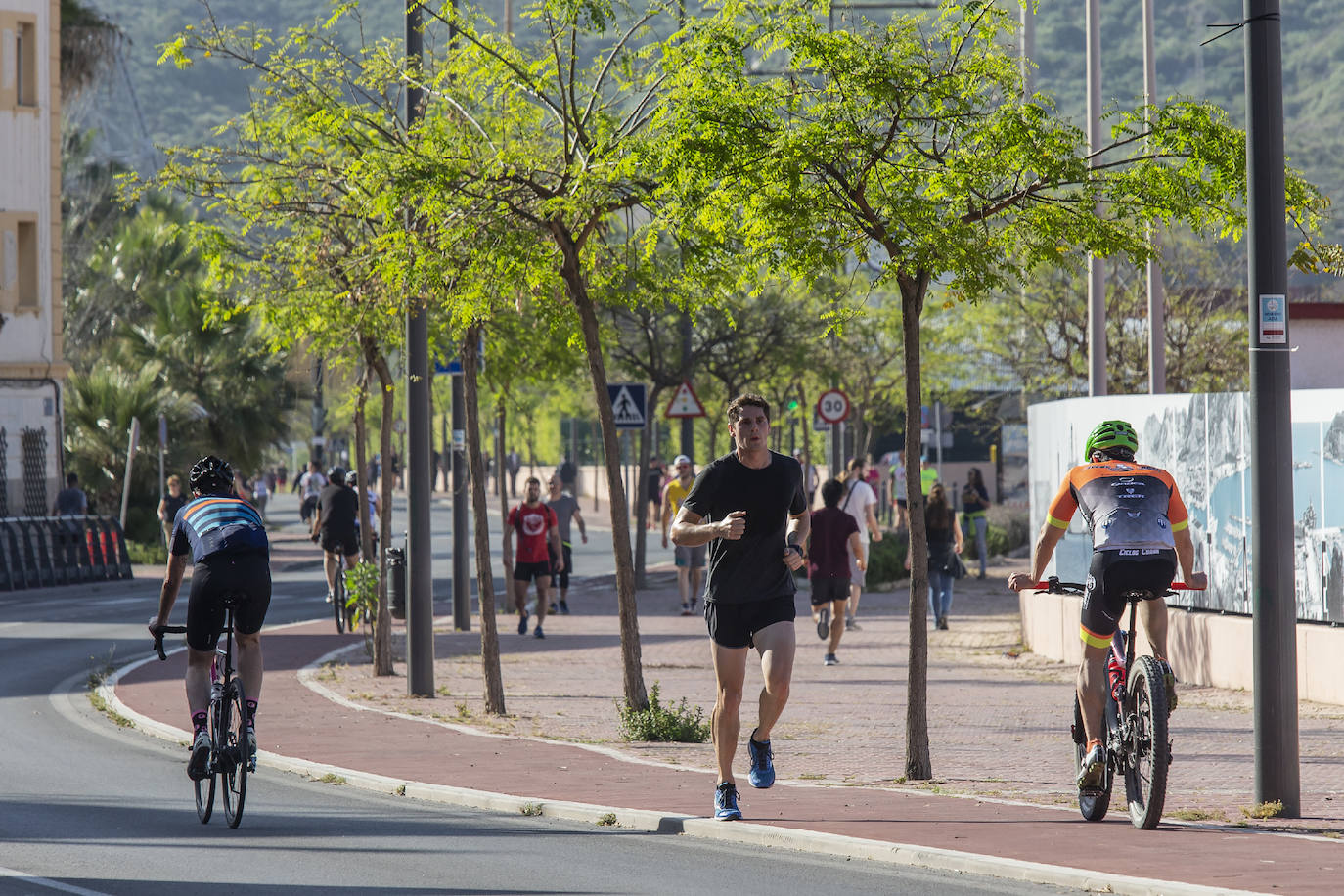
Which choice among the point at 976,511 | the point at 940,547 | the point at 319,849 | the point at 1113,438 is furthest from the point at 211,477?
the point at 976,511

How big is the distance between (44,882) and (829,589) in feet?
34.4

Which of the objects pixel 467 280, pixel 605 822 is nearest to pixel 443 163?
pixel 467 280

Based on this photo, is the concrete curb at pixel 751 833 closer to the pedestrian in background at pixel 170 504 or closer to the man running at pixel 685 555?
the man running at pixel 685 555

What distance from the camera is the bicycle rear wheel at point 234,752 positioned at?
8.69 m

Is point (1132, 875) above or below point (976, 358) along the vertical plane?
below

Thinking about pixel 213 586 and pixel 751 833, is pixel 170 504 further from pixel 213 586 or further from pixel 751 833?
pixel 751 833

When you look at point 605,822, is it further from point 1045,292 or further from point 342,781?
point 1045,292

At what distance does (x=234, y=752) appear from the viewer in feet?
28.5

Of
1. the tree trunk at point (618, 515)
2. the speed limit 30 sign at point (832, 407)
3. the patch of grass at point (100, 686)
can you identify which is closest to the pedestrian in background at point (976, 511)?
the speed limit 30 sign at point (832, 407)

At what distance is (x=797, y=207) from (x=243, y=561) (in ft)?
11.1

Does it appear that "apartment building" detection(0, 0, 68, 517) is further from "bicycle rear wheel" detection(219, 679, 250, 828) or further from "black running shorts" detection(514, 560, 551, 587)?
"bicycle rear wheel" detection(219, 679, 250, 828)

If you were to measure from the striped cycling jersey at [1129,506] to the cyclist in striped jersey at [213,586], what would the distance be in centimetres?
374

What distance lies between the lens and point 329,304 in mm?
15156

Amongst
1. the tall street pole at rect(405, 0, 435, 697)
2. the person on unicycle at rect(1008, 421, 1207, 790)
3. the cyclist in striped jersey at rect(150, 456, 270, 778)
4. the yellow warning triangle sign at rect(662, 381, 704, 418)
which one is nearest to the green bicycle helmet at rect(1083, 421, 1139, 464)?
the person on unicycle at rect(1008, 421, 1207, 790)
